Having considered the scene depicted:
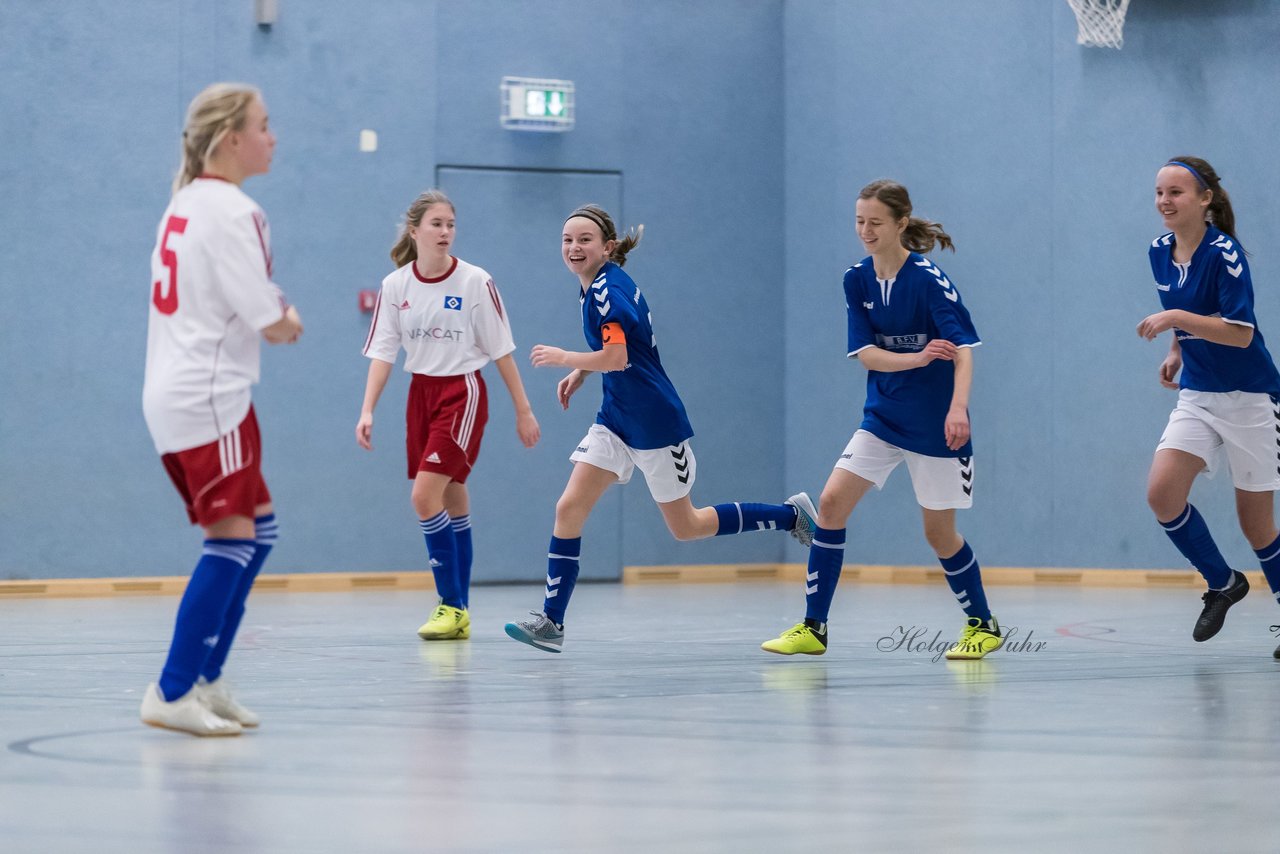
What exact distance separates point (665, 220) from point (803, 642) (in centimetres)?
535

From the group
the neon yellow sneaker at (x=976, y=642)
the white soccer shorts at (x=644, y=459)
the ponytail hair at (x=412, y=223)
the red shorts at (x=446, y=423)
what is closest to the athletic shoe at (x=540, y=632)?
the white soccer shorts at (x=644, y=459)

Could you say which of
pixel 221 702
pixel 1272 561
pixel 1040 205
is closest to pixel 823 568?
pixel 1272 561

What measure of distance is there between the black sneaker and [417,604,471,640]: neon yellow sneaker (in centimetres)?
286

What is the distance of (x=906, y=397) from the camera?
220 inches

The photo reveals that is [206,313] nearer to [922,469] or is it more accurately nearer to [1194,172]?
[922,469]

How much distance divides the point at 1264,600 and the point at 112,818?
22.5ft

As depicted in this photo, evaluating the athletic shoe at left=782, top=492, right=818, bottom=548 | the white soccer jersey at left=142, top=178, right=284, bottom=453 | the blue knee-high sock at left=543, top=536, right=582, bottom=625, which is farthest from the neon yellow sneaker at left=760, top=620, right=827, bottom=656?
the white soccer jersey at left=142, top=178, right=284, bottom=453

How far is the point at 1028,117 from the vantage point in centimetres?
997

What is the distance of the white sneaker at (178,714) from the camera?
3832mm

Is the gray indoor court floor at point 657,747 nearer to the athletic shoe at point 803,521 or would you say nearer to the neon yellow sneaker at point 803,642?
the neon yellow sneaker at point 803,642

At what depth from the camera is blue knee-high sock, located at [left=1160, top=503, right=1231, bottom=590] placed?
5859 mm

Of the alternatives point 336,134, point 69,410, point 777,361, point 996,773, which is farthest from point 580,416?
point 996,773

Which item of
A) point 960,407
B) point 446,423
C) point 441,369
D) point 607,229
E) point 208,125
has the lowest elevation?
point 446,423

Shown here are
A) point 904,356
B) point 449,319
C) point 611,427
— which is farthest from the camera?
point 449,319
